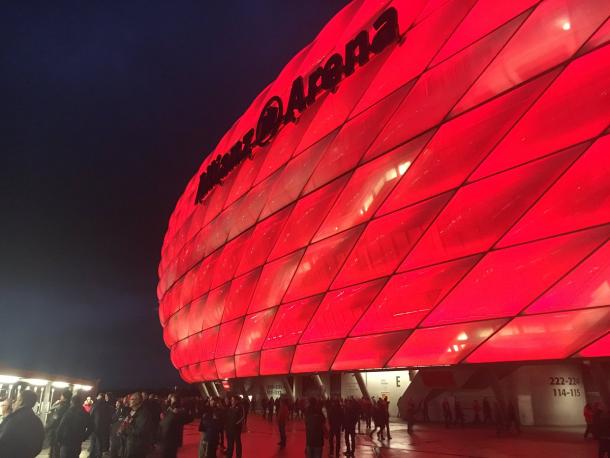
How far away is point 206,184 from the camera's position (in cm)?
2709

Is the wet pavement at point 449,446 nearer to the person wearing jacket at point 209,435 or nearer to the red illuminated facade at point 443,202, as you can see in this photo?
the person wearing jacket at point 209,435

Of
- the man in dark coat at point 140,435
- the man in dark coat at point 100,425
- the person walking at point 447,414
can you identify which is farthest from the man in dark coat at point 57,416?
the person walking at point 447,414

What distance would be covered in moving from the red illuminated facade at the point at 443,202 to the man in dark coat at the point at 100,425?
6.85 m

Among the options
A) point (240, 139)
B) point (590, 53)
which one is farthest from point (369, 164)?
point (240, 139)

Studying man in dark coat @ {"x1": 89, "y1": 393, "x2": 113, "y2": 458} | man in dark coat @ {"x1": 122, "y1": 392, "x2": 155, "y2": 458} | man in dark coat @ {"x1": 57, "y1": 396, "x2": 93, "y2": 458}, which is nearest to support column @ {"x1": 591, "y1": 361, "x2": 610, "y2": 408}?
man in dark coat @ {"x1": 122, "y1": 392, "x2": 155, "y2": 458}

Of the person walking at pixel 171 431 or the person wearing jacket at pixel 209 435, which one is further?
the person wearing jacket at pixel 209 435

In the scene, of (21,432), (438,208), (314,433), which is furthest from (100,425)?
(438,208)

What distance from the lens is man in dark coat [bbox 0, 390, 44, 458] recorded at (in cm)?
507

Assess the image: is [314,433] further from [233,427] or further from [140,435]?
[140,435]

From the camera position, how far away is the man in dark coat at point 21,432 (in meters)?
5.07

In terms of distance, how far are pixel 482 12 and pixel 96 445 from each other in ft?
49.7

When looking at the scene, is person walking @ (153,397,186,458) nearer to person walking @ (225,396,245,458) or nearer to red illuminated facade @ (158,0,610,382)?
person walking @ (225,396,245,458)

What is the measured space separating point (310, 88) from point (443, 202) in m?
9.06

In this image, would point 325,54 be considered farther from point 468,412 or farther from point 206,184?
point 468,412
